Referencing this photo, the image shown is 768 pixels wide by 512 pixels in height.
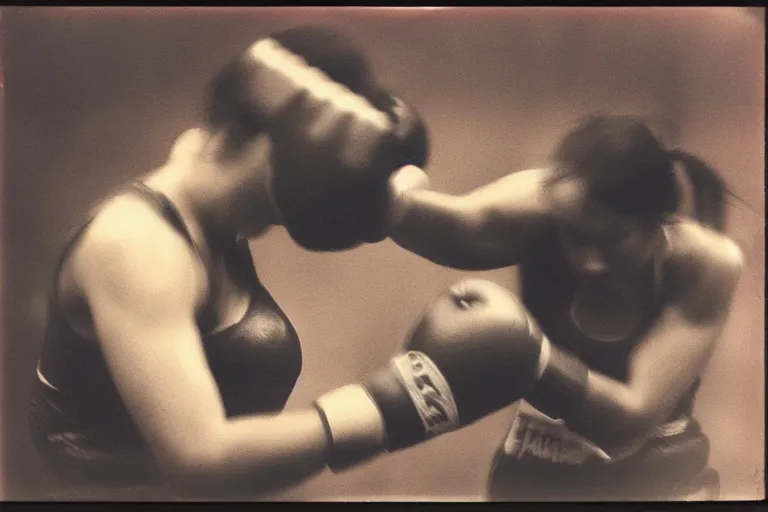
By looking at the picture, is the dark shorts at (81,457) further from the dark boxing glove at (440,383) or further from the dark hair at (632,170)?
the dark hair at (632,170)

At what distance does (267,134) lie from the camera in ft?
3.62

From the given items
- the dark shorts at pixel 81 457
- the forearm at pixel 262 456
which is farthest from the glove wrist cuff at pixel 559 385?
the dark shorts at pixel 81 457

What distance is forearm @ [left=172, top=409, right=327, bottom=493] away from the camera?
1.08 m

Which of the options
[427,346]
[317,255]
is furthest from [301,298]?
[427,346]

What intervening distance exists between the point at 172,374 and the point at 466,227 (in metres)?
0.55

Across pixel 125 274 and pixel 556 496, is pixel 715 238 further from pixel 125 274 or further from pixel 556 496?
pixel 125 274

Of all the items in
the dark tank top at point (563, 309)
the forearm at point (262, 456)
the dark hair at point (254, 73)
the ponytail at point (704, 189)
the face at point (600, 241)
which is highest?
the dark hair at point (254, 73)

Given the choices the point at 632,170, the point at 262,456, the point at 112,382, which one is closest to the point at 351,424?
the point at 262,456

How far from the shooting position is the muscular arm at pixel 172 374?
3.48 ft

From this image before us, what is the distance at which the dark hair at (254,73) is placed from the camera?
3.64 feet

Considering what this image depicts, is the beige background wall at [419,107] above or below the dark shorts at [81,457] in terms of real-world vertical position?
above

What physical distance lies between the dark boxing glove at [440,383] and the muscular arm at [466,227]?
79 millimetres

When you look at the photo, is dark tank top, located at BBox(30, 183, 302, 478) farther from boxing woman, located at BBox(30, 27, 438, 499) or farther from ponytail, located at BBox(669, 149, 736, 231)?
ponytail, located at BBox(669, 149, 736, 231)

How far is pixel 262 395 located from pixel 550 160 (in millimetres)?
643
